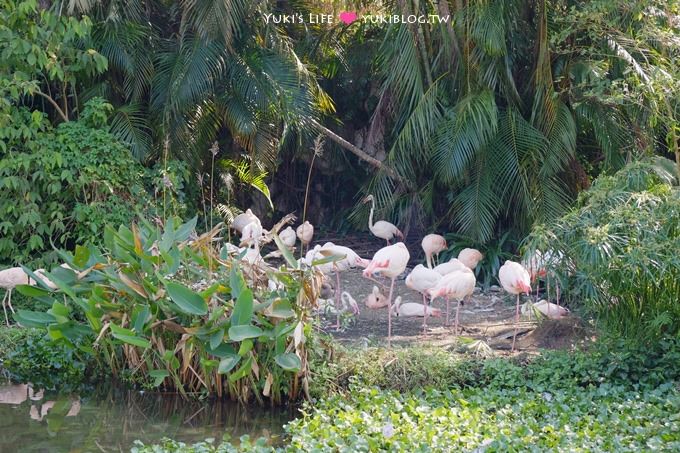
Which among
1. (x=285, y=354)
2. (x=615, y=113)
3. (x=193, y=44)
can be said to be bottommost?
(x=285, y=354)

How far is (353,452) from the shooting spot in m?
5.49

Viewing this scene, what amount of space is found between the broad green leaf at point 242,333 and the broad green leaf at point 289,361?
0.78 ft

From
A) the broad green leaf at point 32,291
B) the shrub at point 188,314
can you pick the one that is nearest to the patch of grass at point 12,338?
the broad green leaf at point 32,291

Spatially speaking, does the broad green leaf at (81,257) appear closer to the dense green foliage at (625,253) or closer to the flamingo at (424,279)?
the flamingo at (424,279)

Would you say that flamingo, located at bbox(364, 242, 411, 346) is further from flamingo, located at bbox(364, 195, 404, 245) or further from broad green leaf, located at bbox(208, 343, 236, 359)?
broad green leaf, located at bbox(208, 343, 236, 359)

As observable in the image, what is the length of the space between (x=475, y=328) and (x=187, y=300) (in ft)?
11.3

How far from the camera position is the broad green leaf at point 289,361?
650cm

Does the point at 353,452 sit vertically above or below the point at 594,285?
below

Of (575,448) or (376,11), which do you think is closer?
(575,448)

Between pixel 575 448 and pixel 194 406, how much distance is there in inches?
118

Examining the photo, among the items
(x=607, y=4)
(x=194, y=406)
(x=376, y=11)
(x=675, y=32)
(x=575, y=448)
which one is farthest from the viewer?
(x=376, y=11)

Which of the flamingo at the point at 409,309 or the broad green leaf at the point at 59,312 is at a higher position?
the broad green leaf at the point at 59,312

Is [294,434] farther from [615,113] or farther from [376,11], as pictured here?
[376,11]

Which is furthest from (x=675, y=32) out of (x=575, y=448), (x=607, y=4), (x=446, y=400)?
(x=575, y=448)
